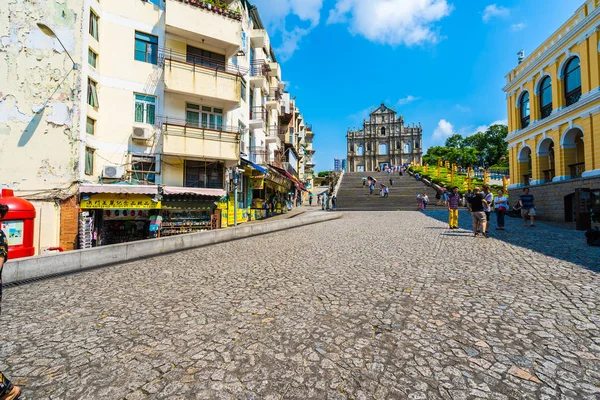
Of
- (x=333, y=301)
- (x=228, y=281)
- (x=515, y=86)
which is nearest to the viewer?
(x=333, y=301)

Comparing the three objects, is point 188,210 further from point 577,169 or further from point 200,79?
point 577,169

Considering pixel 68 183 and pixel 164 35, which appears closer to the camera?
pixel 68 183

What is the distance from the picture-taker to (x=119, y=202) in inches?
501

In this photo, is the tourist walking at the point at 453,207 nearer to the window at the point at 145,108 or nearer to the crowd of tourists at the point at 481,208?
the crowd of tourists at the point at 481,208

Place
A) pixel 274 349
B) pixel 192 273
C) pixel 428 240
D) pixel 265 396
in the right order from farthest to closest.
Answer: pixel 428 240 → pixel 192 273 → pixel 274 349 → pixel 265 396

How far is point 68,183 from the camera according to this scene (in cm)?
1182

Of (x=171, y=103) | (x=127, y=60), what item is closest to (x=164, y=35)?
(x=127, y=60)

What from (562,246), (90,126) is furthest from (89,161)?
(562,246)

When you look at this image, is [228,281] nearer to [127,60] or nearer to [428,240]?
[428,240]

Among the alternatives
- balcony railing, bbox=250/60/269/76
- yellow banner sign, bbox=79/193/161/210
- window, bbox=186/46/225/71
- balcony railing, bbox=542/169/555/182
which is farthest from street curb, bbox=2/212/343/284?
balcony railing, bbox=542/169/555/182

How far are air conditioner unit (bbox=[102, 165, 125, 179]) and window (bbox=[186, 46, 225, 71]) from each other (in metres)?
7.29

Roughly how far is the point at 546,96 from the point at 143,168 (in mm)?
25708

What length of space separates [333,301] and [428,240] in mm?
6747

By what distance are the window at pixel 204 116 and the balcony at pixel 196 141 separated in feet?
0.45
